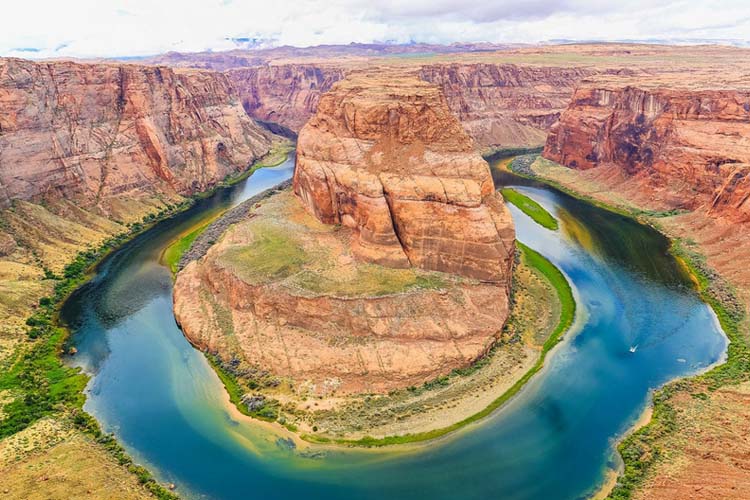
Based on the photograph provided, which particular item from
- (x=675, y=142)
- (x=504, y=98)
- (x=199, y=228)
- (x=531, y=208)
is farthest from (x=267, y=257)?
(x=504, y=98)

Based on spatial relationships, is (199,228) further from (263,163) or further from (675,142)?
(675,142)

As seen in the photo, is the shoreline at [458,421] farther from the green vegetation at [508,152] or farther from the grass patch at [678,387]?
the green vegetation at [508,152]

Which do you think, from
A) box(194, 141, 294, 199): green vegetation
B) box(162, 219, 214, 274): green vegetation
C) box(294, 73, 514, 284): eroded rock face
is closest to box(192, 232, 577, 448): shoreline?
box(294, 73, 514, 284): eroded rock face

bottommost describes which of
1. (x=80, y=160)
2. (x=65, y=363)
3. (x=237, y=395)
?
(x=65, y=363)

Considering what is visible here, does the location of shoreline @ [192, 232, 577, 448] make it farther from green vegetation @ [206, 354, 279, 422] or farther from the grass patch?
the grass patch

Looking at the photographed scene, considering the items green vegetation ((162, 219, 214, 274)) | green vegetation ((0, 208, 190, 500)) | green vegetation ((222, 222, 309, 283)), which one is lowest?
green vegetation ((0, 208, 190, 500))

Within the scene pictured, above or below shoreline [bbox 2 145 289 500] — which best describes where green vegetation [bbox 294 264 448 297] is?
above
